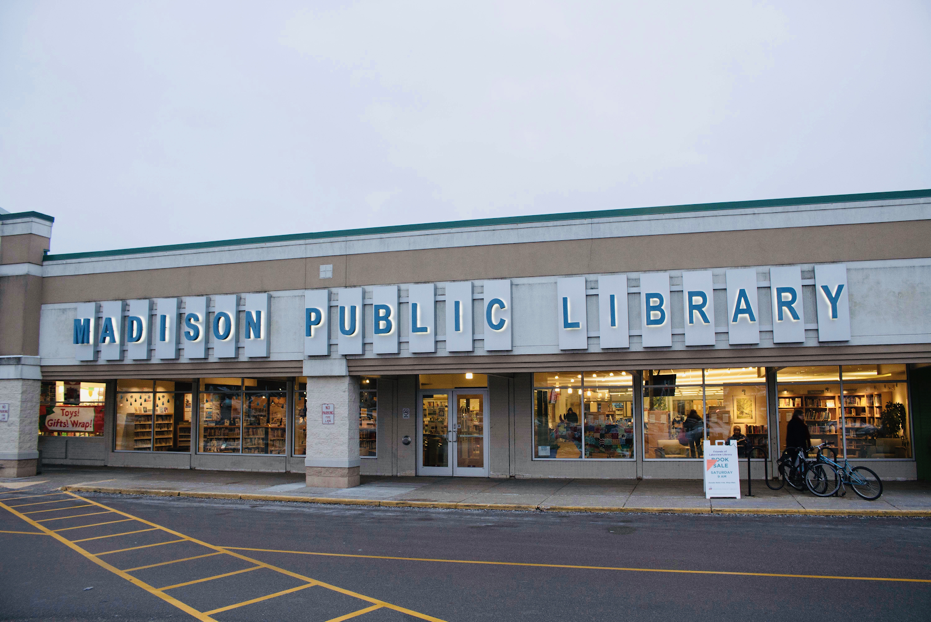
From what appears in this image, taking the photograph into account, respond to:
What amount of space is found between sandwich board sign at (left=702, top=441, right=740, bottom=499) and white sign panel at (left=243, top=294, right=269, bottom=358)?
11697 millimetres

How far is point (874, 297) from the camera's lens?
14.6 metres

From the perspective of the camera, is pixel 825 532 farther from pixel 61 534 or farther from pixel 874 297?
pixel 61 534

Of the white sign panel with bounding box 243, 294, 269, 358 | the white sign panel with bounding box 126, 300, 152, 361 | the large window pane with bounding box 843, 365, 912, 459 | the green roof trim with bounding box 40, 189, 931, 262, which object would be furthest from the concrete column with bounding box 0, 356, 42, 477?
the large window pane with bounding box 843, 365, 912, 459

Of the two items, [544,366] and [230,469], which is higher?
[544,366]

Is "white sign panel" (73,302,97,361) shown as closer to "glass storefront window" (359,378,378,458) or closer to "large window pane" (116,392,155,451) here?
"large window pane" (116,392,155,451)

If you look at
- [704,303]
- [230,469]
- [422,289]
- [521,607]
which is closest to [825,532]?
[704,303]

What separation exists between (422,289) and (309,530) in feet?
22.9

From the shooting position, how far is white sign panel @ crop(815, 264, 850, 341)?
47.6ft

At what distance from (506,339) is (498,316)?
1.99 ft

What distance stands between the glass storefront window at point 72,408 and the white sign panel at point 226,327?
23.7ft

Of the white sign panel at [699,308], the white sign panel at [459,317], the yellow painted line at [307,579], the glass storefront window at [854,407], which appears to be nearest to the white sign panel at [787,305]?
the white sign panel at [699,308]

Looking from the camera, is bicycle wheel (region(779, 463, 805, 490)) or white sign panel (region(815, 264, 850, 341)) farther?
bicycle wheel (region(779, 463, 805, 490))

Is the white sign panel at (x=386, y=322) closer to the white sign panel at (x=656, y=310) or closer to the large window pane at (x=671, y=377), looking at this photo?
the white sign panel at (x=656, y=310)

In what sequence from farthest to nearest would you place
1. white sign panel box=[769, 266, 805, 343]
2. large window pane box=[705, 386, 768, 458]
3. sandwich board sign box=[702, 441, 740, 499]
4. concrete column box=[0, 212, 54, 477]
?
concrete column box=[0, 212, 54, 477] < large window pane box=[705, 386, 768, 458] < white sign panel box=[769, 266, 805, 343] < sandwich board sign box=[702, 441, 740, 499]
